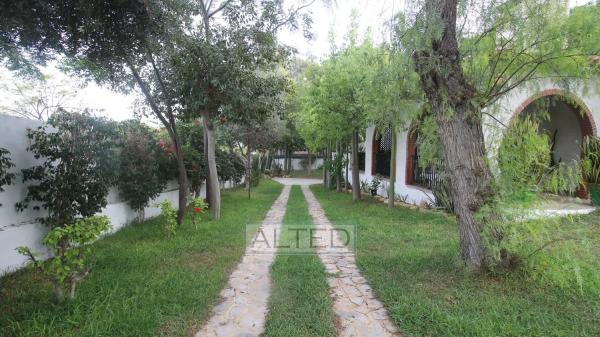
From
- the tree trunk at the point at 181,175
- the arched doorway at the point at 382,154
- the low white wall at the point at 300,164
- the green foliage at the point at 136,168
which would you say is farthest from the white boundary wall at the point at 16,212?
the low white wall at the point at 300,164

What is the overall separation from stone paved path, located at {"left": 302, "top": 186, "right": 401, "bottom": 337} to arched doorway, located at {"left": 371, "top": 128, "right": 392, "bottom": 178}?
328 inches

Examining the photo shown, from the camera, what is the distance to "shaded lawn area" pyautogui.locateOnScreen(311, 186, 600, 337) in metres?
2.86

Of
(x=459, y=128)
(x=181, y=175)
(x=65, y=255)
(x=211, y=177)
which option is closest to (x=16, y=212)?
(x=65, y=255)

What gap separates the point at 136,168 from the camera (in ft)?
22.0

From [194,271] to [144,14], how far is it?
11.0ft

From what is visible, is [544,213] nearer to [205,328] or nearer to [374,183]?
[205,328]

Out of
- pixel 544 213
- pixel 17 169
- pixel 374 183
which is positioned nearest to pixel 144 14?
pixel 17 169

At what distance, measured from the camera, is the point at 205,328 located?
292 cm

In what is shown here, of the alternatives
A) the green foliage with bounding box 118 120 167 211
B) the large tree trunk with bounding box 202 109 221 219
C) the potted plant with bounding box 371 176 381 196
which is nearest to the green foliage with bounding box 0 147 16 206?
the green foliage with bounding box 118 120 167 211

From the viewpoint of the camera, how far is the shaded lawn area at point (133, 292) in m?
2.86

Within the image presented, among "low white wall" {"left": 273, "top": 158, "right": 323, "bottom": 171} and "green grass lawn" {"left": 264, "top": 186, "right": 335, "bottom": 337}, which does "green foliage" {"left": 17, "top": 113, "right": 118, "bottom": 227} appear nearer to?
"green grass lawn" {"left": 264, "top": 186, "right": 335, "bottom": 337}

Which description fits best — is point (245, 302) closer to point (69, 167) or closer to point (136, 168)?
point (69, 167)

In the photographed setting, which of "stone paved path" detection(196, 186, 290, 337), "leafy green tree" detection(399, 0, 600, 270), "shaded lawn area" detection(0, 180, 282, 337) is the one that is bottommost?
"stone paved path" detection(196, 186, 290, 337)

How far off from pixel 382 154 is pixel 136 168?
975cm
